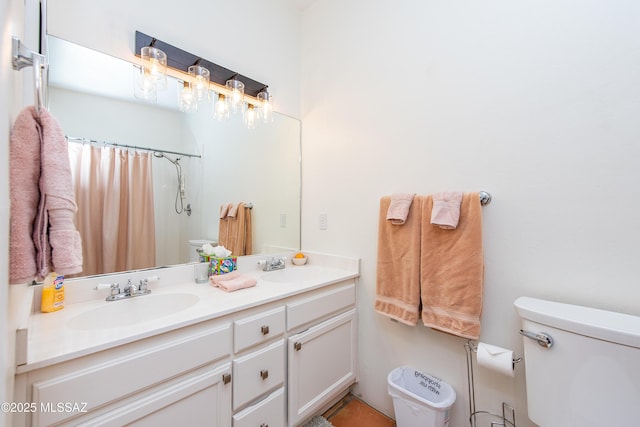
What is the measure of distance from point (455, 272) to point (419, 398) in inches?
25.5

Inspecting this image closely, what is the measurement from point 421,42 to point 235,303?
1711mm

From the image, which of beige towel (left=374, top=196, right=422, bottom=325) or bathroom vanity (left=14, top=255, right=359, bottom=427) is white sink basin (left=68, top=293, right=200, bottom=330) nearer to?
bathroom vanity (left=14, top=255, right=359, bottom=427)

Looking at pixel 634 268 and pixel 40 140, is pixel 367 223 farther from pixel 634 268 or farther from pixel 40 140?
pixel 40 140

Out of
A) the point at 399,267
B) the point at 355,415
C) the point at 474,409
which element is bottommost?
the point at 355,415

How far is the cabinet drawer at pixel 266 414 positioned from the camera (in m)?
1.12

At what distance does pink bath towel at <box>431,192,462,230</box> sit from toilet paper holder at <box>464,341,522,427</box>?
2.02 ft

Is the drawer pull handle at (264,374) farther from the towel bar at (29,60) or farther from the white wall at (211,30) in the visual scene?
the white wall at (211,30)

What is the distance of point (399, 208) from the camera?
1439 millimetres

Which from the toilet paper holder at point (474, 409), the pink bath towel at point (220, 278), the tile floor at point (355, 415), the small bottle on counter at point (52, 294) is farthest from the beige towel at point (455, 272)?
the small bottle on counter at point (52, 294)

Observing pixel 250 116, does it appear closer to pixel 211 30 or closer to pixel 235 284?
pixel 211 30

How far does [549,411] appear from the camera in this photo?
95cm

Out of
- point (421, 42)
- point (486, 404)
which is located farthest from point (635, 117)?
point (486, 404)

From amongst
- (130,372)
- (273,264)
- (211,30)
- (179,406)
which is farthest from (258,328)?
(211,30)

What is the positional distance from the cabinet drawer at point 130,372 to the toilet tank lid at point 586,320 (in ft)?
4.03
